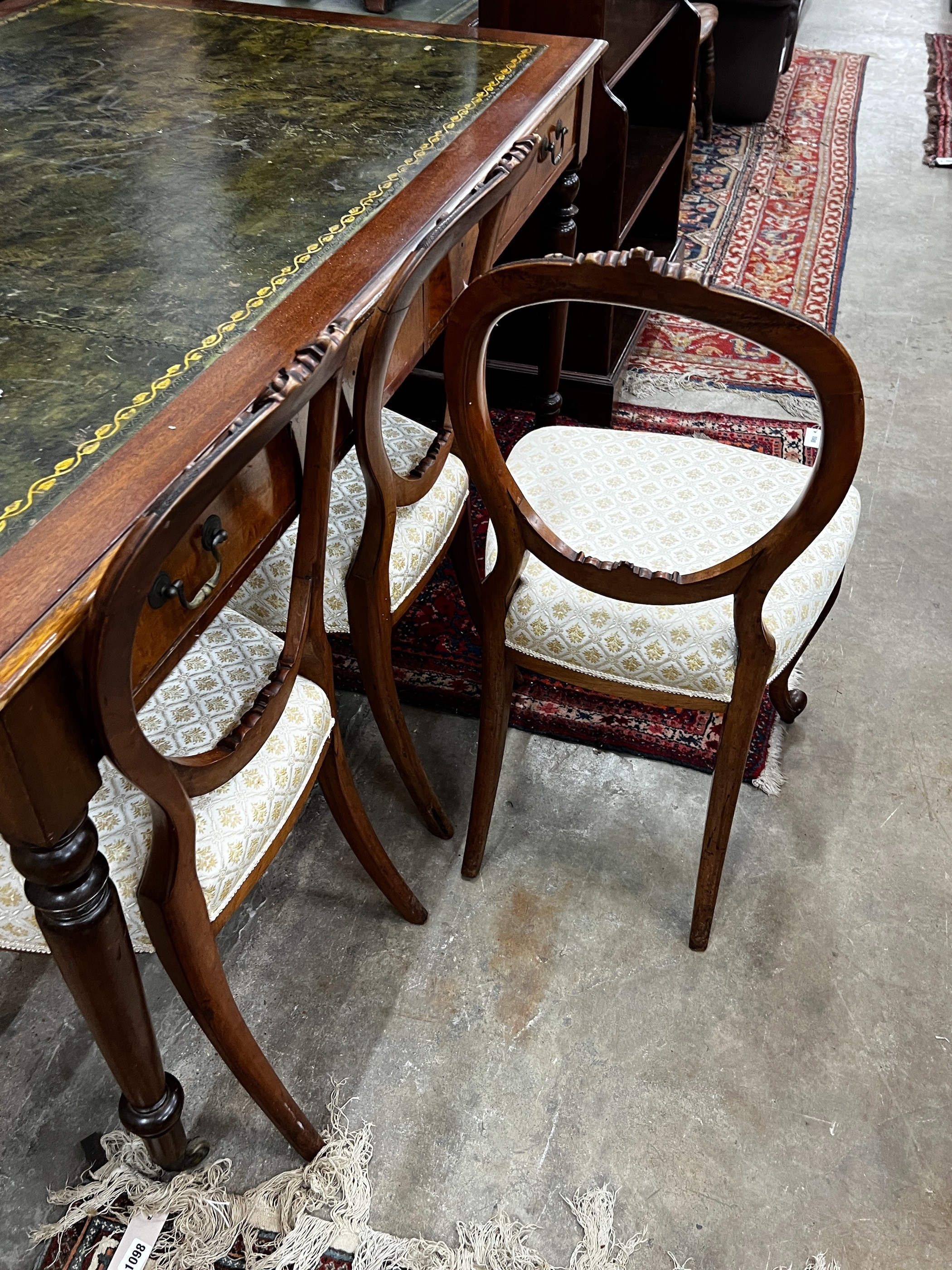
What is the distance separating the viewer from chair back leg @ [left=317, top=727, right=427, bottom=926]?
132 centimetres

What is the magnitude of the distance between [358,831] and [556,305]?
1.19 meters

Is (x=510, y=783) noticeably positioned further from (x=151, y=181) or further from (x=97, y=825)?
(x=151, y=181)

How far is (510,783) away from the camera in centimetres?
175

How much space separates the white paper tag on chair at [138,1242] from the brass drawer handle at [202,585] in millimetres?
758

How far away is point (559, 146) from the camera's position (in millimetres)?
1870

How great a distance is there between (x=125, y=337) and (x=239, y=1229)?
102 cm

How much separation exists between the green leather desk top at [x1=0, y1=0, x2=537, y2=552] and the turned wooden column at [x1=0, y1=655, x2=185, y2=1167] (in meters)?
0.15

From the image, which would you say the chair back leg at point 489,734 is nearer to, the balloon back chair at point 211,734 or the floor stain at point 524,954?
the floor stain at point 524,954

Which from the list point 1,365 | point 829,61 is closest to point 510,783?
point 1,365

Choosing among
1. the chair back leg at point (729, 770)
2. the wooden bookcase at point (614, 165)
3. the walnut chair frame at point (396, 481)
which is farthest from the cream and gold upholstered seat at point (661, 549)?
the wooden bookcase at point (614, 165)

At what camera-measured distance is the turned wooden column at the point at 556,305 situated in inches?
82.7

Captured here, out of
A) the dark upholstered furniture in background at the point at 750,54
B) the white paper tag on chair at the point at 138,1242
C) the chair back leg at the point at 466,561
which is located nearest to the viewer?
the white paper tag on chair at the point at 138,1242

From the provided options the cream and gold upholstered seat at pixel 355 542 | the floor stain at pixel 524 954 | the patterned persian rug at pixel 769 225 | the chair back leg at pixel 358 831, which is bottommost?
the floor stain at pixel 524 954

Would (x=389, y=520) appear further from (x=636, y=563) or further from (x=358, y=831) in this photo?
(x=358, y=831)
